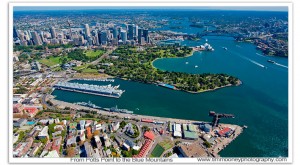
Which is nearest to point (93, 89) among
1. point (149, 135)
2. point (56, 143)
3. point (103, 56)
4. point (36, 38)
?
point (56, 143)

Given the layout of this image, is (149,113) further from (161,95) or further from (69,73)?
(69,73)

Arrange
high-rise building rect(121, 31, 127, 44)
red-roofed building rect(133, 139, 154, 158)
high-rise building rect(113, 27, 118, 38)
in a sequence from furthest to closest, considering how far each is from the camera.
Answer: high-rise building rect(113, 27, 118, 38) < high-rise building rect(121, 31, 127, 44) < red-roofed building rect(133, 139, 154, 158)

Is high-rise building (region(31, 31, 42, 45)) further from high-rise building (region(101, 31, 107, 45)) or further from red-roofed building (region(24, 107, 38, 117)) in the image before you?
red-roofed building (region(24, 107, 38, 117))

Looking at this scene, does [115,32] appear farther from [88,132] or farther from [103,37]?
[88,132]

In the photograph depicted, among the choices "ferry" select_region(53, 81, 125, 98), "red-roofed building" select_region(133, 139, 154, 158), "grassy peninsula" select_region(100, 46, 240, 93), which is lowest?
"red-roofed building" select_region(133, 139, 154, 158)

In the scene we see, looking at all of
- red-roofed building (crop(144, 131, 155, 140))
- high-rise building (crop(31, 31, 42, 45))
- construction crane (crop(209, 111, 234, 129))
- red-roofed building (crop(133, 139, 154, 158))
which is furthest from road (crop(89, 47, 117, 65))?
construction crane (crop(209, 111, 234, 129))

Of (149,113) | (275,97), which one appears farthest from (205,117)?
(275,97)
